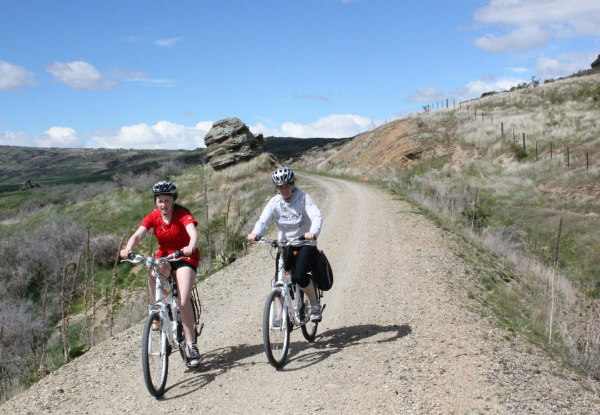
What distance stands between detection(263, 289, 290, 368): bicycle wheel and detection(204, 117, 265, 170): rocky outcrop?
27.6 m

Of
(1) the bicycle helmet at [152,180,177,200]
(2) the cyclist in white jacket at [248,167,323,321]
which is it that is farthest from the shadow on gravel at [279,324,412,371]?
(1) the bicycle helmet at [152,180,177,200]

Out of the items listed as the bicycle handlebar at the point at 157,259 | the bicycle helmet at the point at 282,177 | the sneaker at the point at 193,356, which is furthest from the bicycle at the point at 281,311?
the bicycle handlebar at the point at 157,259

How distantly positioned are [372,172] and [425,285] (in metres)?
27.9

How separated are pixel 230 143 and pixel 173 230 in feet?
93.7

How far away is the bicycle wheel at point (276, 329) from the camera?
5.84m

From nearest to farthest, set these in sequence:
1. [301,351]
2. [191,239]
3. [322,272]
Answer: [191,239]
[322,272]
[301,351]

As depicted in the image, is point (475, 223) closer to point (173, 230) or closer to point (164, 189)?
point (173, 230)

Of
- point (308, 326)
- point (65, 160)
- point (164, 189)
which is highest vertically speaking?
point (65, 160)

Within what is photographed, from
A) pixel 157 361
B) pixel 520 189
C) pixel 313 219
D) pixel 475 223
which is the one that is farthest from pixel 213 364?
pixel 520 189

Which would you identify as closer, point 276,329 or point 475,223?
point 276,329

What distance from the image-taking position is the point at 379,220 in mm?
15898

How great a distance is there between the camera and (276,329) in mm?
5965

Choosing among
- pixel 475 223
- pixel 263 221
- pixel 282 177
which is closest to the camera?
pixel 282 177

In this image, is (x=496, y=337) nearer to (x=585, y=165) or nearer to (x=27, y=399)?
(x=27, y=399)
